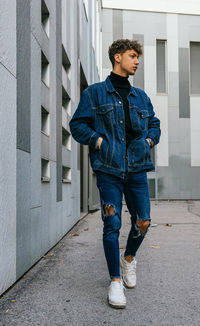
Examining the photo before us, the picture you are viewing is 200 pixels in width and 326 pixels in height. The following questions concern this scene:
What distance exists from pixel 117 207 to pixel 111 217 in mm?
93

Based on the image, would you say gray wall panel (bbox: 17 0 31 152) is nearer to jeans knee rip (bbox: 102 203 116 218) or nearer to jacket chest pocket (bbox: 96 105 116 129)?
jacket chest pocket (bbox: 96 105 116 129)

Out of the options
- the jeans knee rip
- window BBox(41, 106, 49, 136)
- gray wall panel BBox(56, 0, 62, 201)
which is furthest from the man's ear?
gray wall panel BBox(56, 0, 62, 201)

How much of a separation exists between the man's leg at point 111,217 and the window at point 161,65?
13206 millimetres

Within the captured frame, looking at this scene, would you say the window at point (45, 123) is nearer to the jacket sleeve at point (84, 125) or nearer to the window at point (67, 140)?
the window at point (67, 140)

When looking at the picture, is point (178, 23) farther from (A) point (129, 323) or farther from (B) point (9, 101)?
(A) point (129, 323)

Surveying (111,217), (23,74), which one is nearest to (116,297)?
(111,217)

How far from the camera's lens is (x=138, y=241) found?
3.17m

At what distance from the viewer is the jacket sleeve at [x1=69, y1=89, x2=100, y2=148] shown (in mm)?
2896

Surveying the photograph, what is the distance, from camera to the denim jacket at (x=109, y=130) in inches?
114

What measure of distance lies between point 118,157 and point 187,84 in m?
13.5

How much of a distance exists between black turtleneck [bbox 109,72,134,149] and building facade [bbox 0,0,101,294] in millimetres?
812

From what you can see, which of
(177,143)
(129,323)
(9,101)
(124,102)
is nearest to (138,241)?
(129,323)

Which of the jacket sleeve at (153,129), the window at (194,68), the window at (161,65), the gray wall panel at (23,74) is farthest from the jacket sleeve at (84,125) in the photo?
the window at (194,68)

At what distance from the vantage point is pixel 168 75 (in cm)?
1555
